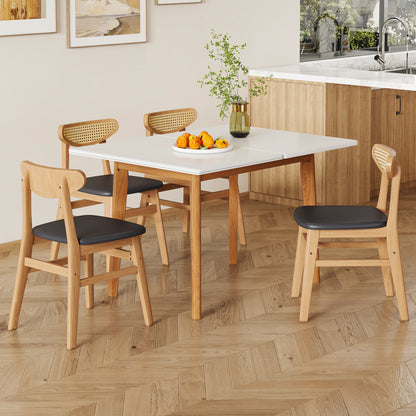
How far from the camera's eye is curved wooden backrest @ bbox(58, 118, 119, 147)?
15.3 ft

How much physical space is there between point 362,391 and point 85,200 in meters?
1.98

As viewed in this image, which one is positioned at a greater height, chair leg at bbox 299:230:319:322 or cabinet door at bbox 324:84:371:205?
cabinet door at bbox 324:84:371:205

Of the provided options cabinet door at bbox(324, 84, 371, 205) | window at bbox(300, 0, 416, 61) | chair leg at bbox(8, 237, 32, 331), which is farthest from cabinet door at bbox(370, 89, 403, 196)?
chair leg at bbox(8, 237, 32, 331)

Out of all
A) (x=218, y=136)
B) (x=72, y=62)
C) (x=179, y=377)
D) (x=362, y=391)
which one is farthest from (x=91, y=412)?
(x=72, y=62)

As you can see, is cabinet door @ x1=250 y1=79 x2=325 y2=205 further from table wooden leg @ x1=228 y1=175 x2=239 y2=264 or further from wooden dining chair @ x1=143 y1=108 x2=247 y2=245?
table wooden leg @ x1=228 y1=175 x2=239 y2=264

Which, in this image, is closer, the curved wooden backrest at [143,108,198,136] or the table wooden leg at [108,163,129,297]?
the table wooden leg at [108,163,129,297]

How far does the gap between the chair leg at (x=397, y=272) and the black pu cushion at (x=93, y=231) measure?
3.74 ft

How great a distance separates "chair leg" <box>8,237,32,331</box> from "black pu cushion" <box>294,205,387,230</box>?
123 cm

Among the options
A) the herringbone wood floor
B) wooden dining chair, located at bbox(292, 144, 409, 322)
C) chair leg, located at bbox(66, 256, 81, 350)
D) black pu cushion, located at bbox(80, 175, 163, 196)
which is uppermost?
black pu cushion, located at bbox(80, 175, 163, 196)

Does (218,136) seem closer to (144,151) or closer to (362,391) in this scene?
(144,151)

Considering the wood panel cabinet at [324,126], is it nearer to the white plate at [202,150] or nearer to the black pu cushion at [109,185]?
the black pu cushion at [109,185]

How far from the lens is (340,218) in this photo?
3.87 meters

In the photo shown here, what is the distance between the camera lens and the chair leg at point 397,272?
387 centimetres

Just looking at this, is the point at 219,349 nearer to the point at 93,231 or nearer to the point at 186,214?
the point at 93,231
